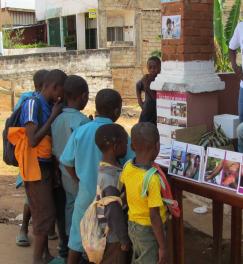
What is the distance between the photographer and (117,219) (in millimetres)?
3053

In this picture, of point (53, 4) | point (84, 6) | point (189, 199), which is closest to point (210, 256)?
point (189, 199)

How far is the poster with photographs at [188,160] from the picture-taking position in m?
3.10

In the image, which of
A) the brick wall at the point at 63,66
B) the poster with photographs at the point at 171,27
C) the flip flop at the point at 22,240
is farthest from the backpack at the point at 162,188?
the brick wall at the point at 63,66

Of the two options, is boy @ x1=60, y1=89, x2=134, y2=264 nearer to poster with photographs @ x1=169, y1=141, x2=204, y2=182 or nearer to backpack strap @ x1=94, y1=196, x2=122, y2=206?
backpack strap @ x1=94, y1=196, x2=122, y2=206

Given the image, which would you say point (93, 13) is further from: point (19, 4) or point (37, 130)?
point (37, 130)

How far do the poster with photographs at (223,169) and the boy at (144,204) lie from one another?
36 centimetres

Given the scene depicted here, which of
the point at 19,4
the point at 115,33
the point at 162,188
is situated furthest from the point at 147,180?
the point at 19,4

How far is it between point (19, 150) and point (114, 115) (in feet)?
2.88

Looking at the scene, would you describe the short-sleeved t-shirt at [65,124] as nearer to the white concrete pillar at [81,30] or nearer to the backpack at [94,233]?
the backpack at [94,233]

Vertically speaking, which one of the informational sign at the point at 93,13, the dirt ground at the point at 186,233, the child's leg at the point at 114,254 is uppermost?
the informational sign at the point at 93,13

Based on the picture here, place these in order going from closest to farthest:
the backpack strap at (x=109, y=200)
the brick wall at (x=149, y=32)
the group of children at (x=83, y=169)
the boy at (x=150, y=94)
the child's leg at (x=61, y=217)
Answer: the group of children at (x=83, y=169) → the backpack strap at (x=109, y=200) → the child's leg at (x=61, y=217) → the boy at (x=150, y=94) → the brick wall at (x=149, y=32)

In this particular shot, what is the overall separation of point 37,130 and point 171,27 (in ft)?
7.08

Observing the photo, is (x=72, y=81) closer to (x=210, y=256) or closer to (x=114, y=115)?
(x=114, y=115)

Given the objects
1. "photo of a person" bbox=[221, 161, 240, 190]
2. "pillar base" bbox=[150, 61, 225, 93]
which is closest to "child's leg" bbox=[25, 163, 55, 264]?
"photo of a person" bbox=[221, 161, 240, 190]
